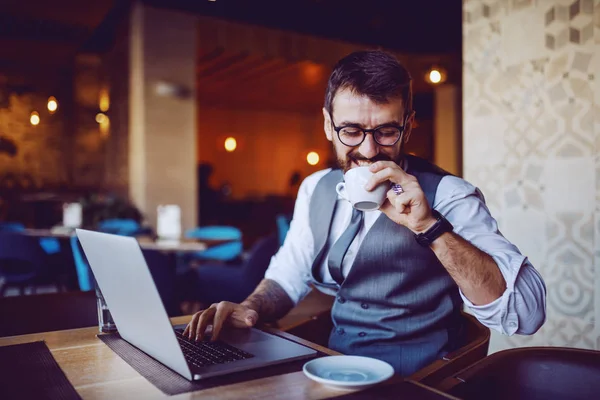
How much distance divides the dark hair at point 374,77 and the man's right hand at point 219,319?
636 millimetres

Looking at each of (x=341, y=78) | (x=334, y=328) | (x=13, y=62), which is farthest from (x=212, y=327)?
(x=13, y=62)

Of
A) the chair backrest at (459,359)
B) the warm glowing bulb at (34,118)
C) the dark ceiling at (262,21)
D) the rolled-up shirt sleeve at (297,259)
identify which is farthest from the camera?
the warm glowing bulb at (34,118)

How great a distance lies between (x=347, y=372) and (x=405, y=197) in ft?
1.35

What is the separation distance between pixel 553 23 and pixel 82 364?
2405 millimetres

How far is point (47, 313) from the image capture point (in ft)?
5.43

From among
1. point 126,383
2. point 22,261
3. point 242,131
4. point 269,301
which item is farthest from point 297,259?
point 242,131

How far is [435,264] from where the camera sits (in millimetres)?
1480

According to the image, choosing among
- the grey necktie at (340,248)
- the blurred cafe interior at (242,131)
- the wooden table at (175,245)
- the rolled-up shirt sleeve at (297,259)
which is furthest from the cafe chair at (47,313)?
the wooden table at (175,245)

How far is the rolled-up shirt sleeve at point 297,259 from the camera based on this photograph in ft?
→ 5.82

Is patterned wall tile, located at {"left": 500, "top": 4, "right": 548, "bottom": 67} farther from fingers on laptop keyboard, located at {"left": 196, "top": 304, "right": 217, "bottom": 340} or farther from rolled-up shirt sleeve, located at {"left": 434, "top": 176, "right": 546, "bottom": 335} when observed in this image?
fingers on laptop keyboard, located at {"left": 196, "top": 304, "right": 217, "bottom": 340}

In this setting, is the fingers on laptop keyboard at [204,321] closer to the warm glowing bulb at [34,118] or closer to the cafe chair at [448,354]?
the cafe chair at [448,354]

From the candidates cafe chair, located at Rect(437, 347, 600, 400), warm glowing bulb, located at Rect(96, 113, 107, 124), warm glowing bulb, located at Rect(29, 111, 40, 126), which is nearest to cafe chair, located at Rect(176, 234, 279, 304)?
cafe chair, located at Rect(437, 347, 600, 400)

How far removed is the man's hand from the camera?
115 centimetres

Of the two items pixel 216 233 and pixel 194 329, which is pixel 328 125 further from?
pixel 216 233
